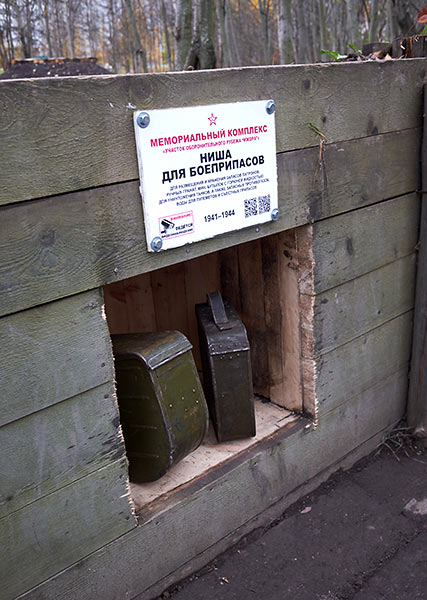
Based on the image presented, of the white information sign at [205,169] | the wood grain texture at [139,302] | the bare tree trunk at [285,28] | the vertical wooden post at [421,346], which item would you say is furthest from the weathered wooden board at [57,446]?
the bare tree trunk at [285,28]

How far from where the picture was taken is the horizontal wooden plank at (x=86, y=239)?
1746mm

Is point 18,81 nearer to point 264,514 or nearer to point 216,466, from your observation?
point 216,466

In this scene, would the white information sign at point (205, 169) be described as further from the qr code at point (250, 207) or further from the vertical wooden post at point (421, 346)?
the vertical wooden post at point (421, 346)

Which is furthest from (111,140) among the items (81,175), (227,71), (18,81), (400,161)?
(400,161)

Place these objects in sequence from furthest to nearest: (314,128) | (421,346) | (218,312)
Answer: (421,346)
(218,312)
(314,128)

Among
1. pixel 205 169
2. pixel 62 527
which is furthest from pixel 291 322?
pixel 62 527

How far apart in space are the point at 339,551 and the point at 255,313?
4.14 feet

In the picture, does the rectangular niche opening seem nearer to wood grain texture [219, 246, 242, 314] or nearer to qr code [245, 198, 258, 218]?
wood grain texture [219, 246, 242, 314]

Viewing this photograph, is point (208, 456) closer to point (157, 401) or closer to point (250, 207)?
point (157, 401)

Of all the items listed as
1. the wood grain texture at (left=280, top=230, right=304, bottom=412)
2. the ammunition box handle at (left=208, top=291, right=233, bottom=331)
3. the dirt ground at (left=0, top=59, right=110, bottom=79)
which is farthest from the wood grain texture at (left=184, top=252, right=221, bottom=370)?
the dirt ground at (left=0, top=59, right=110, bottom=79)

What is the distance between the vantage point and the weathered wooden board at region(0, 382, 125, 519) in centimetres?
188

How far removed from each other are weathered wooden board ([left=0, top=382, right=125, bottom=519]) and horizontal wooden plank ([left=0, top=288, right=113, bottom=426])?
49 millimetres

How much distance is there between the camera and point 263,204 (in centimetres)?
243

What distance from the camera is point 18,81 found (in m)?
1.67
